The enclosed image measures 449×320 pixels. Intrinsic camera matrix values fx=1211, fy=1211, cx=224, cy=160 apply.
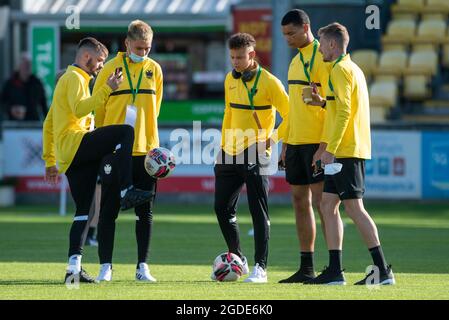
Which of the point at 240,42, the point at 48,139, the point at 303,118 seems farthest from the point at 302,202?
the point at 48,139

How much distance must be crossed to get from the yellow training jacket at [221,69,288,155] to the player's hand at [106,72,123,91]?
4.00 ft

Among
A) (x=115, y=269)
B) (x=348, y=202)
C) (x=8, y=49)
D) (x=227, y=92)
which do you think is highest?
(x=8, y=49)

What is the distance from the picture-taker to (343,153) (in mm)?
10586

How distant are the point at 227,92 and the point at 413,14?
19.0 metres

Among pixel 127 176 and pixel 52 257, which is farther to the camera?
pixel 52 257

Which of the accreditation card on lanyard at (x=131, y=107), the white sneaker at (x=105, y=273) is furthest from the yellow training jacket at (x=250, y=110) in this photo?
the white sneaker at (x=105, y=273)

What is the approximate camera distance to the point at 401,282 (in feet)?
36.1

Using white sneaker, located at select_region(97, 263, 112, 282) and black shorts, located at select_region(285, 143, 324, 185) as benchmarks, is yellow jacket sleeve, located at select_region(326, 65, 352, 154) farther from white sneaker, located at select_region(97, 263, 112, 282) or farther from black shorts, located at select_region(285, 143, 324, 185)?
white sneaker, located at select_region(97, 263, 112, 282)

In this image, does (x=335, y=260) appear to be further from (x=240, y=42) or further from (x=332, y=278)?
(x=240, y=42)

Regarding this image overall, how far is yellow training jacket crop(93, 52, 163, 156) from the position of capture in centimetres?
1121

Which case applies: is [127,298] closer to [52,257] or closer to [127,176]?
[127,176]

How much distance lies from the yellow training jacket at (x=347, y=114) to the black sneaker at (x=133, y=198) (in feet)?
5.51
